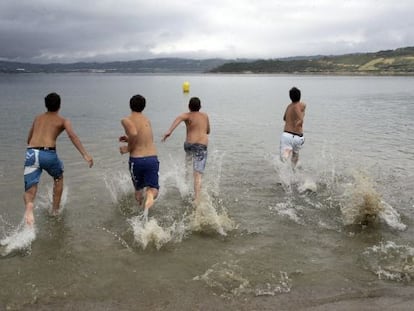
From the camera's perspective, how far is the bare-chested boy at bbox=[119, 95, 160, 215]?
7.16 metres

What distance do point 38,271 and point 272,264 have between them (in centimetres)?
310

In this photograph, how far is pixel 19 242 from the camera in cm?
671

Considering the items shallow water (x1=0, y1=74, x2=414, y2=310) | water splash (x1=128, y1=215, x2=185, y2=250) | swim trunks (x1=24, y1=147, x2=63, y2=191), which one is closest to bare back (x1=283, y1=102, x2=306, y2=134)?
shallow water (x1=0, y1=74, x2=414, y2=310)

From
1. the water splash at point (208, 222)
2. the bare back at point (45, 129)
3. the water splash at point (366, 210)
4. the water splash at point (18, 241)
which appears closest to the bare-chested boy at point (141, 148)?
the water splash at point (208, 222)

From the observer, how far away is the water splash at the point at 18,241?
6.49m

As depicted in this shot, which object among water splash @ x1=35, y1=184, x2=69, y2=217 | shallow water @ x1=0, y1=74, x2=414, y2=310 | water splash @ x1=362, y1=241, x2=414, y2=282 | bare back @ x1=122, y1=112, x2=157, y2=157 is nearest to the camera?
shallow water @ x1=0, y1=74, x2=414, y2=310

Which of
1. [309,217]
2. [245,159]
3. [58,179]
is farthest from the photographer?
[245,159]

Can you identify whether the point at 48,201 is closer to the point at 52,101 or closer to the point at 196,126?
the point at 52,101

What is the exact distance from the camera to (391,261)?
6156 mm

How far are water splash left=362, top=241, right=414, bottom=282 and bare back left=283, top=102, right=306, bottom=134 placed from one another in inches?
162

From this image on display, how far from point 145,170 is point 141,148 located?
1.21 ft

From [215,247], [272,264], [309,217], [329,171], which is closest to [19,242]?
[215,247]

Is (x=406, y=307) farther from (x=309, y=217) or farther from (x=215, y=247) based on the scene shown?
(x=309, y=217)

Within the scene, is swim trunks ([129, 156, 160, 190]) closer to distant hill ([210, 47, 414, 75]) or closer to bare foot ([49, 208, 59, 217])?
bare foot ([49, 208, 59, 217])
